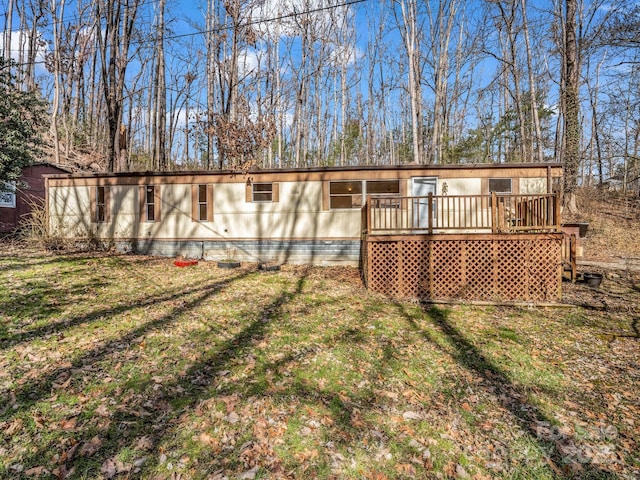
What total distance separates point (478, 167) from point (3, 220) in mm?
17007

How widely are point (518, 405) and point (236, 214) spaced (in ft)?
29.6

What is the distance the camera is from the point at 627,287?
798 centimetres

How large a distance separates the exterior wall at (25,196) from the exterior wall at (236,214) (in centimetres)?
322

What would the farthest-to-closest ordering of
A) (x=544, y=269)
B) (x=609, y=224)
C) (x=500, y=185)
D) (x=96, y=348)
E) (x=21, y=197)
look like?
(x=609, y=224) < (x=21, y=197) < (x=500, y=185) < (x=544, y=269) < (x=96, y=348)

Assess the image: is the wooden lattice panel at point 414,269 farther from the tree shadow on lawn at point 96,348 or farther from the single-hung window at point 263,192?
the single-hung window at point 263,192

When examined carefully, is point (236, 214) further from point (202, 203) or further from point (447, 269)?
point (447, 269)

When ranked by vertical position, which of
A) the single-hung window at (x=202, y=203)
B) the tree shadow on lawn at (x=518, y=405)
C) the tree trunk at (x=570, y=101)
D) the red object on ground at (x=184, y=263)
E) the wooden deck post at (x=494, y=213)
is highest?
the tree trunk at (x=570, y=101)

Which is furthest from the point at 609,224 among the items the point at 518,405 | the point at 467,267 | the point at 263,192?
the point at 518,405

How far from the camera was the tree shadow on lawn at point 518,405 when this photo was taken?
275cm

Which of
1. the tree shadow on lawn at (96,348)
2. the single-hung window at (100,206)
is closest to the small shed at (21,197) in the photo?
the single-hung window at (100,206)

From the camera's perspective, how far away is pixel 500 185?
32.5ft

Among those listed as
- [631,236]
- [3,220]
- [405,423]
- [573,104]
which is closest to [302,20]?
[573,104]

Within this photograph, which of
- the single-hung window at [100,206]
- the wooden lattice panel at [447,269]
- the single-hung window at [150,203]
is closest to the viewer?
the wooden lattice panel at [447,269]

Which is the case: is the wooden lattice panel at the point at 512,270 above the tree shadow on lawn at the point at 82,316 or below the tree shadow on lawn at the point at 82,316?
above
